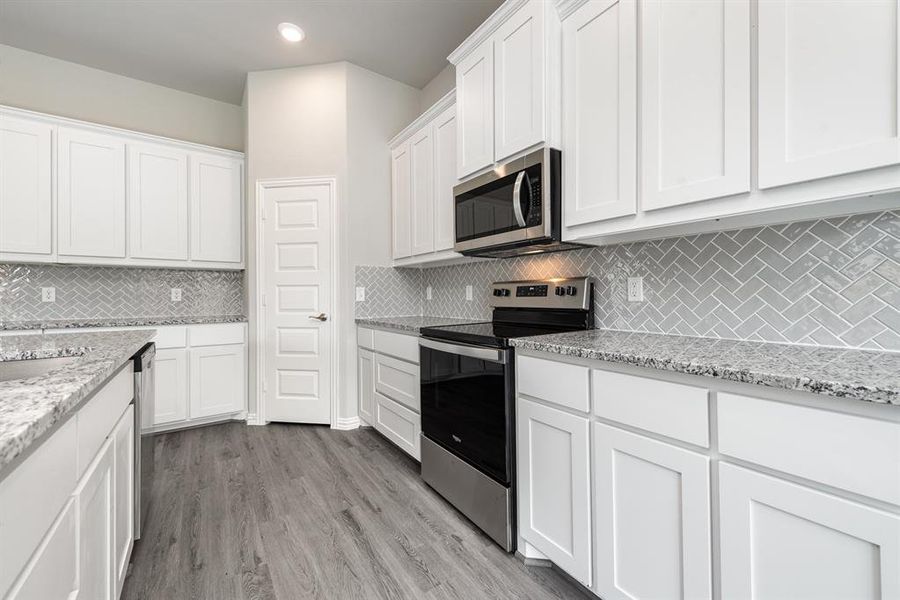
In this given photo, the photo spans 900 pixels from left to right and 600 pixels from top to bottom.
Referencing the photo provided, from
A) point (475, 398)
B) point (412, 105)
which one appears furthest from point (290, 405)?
point (412, 105)

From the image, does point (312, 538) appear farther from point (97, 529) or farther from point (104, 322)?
point (104, 322)

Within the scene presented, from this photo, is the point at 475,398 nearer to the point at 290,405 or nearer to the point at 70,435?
the point at 70,435

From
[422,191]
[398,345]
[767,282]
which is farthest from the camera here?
[422,191]

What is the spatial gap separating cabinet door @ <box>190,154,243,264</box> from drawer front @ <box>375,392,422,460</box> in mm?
1971

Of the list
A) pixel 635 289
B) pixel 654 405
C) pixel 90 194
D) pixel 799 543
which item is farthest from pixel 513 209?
pixel 90 194

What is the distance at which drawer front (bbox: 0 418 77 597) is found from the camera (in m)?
0.59

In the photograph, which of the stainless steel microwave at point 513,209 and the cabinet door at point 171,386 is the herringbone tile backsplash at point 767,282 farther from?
the cabinet door at point 171,386

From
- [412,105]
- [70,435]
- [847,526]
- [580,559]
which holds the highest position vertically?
[412,105]

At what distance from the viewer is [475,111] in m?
2.31

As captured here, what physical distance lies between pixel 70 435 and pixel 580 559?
155cm

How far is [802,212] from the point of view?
1.28 meters

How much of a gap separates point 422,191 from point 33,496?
2.70 m

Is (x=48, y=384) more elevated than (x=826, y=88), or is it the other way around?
(x=826, y=88)

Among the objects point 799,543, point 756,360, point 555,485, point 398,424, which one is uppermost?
point 756,360
